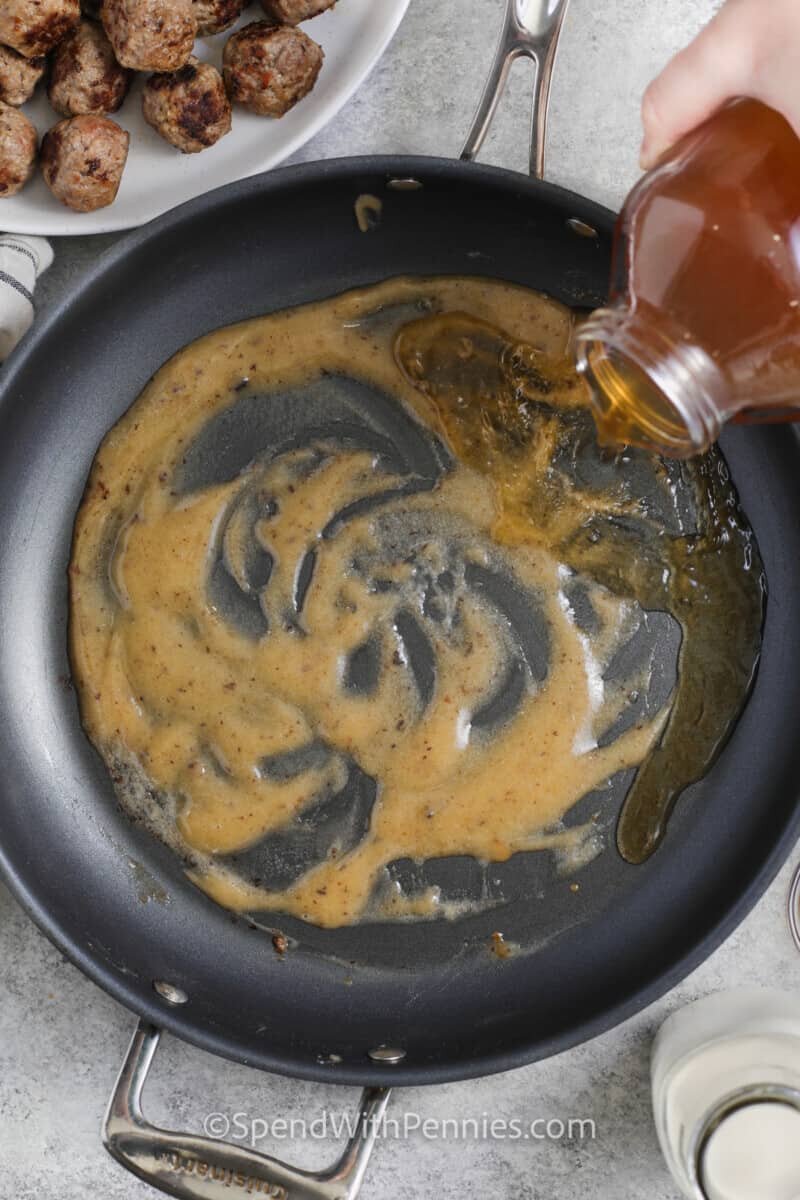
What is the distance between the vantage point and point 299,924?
1141 millimetres

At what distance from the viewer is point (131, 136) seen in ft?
3.57

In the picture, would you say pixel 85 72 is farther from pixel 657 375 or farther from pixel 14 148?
pixel 657 375

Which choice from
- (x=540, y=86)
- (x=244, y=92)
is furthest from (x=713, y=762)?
(x=244, y=92)

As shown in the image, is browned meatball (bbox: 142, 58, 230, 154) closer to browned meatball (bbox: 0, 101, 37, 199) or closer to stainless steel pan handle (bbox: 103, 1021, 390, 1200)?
browned meatball (bbox: 0, 101, 37, 199)

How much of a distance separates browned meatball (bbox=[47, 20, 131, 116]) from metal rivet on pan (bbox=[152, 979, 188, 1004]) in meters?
0.87

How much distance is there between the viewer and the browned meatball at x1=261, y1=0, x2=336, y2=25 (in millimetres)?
1012

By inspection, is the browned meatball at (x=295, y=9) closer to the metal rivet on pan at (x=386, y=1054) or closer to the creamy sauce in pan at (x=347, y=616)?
the creamy sauce in pan at (x=347, y=616)

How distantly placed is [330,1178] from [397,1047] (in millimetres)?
138

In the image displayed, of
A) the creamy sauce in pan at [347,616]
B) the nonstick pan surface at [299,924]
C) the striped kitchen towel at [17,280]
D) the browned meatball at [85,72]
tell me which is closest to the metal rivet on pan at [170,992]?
the nonstick pan surface at [299,924]

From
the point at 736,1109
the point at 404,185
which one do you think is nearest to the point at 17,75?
the point at 404,185

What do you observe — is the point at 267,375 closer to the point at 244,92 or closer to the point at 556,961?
the point at 244,92

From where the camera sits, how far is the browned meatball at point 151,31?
38.1 inches

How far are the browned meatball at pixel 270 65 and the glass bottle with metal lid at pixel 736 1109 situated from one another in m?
1.00

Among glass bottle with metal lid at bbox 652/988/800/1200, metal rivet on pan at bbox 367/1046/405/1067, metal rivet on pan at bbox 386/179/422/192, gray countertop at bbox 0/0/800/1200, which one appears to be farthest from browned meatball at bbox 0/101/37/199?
glass bottle with metal lid at bbox 652/988/800/1200
